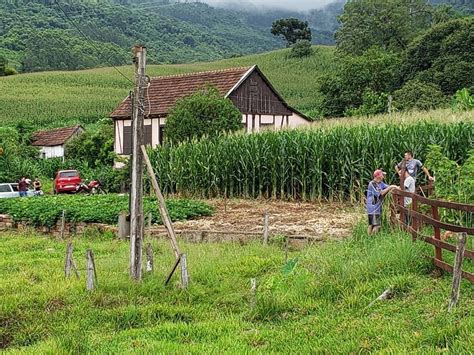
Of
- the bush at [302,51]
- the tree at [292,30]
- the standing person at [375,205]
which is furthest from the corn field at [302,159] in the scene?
the tree at [292,30]

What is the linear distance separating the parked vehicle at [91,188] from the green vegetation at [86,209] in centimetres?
1167

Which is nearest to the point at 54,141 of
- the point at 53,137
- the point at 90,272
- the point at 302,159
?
the point at 53,137

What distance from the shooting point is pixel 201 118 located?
1156 inches

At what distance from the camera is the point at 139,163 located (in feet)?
36.6

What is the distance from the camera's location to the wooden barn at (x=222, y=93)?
123ft

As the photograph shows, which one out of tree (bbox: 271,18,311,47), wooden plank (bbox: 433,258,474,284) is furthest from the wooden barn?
tree (bbox: 271,18,311,47)

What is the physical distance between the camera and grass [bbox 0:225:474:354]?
7.20 m

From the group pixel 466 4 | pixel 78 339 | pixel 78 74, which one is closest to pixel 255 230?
pixel 78 339

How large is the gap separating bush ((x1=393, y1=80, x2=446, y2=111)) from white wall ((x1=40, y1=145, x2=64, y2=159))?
28.9 m

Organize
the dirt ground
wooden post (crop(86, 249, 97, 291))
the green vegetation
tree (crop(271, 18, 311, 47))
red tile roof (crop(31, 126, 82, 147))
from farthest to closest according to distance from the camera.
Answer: tree (crop(271, 18, 311, 47)) < red tile roof (crop(31, 126, 82, 147)) < the green vegetation < the dirt ground < wooden post (crop(86, 249, 97, 291))

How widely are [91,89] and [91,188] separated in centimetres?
5528

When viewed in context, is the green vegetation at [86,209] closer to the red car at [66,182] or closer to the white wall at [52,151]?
the red car at [66,182]

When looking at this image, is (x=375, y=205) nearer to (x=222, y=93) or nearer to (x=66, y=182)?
(x=222, y=93)

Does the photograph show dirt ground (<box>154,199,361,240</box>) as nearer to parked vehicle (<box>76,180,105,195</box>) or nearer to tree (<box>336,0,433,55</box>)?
parked vehicle (<box>76,180,105,195</box>)
